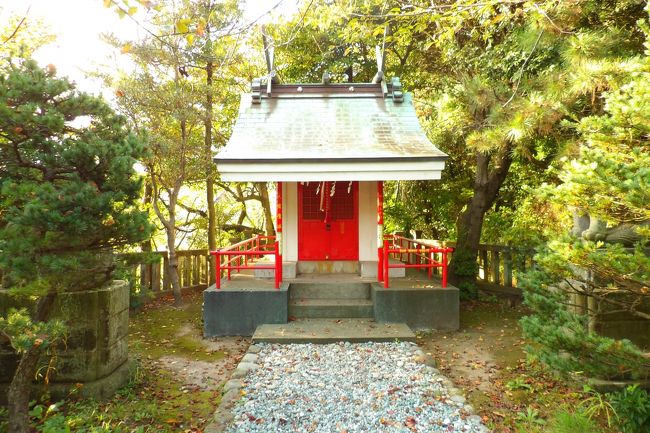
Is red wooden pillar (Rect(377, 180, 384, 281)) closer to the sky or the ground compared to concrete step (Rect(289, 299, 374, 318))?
closer to the sky

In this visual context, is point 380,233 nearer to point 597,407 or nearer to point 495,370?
point 495,370

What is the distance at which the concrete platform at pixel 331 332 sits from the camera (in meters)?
5.72

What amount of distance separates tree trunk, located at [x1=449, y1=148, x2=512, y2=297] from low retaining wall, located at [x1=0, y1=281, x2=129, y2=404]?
22.1 ft

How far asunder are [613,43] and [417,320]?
455 cm

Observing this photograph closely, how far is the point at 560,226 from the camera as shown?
9000mm

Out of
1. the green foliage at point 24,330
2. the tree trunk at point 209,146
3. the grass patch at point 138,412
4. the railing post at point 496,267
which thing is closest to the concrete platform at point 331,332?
the grass patch at point 138,412

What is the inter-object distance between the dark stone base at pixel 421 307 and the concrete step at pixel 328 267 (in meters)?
1.78

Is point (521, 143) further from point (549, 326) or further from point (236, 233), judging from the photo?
point (236, 233)

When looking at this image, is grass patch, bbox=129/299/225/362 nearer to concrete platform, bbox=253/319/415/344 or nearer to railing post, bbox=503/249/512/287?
concrete platform, bbox=253/319/415/344

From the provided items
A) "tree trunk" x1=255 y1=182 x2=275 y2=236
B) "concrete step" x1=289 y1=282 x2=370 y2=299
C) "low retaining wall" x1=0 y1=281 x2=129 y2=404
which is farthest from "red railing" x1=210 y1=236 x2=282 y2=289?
"tree trunk" x1=255 y1=182 x2=275 y2=236

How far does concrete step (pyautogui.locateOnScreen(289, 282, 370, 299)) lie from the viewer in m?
7.26

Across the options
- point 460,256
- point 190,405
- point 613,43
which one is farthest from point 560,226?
point 190,405

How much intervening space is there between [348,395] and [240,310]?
9.71ft

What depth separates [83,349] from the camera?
4121 millimetres
